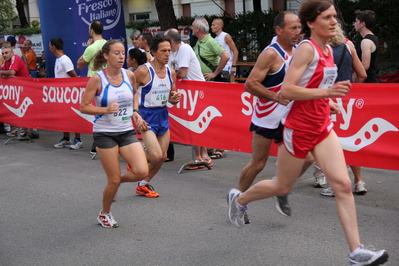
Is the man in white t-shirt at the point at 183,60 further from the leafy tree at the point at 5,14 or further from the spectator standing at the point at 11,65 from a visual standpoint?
the leafy tree at the point at 5,14

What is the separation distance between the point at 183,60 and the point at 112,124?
9.31 ft

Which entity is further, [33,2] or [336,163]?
[33,2]

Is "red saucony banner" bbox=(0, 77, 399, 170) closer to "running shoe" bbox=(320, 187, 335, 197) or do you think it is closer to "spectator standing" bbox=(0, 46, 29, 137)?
"spectator standing" bbox=(0, 46, 29, 137)

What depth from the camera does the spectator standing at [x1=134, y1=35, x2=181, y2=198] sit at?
6281mm

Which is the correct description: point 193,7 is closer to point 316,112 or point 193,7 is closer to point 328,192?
point 328,192

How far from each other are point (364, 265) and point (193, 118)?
468 centimetres

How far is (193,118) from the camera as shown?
8070 millimetres

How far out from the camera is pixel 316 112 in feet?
13.1

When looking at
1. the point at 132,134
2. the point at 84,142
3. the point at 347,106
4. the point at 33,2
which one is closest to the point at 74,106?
the point at 84,142

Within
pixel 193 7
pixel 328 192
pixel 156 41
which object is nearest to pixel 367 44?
pixel 328 192

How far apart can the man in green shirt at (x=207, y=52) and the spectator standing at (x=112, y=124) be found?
11.5ft

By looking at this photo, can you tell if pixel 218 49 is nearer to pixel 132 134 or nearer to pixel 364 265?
pixel 132 134

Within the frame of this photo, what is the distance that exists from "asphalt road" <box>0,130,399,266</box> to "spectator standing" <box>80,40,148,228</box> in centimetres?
47

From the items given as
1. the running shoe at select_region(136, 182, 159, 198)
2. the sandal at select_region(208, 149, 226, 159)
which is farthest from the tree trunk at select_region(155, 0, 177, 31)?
the running shoe at select_region(136, 182, 159, 198)
